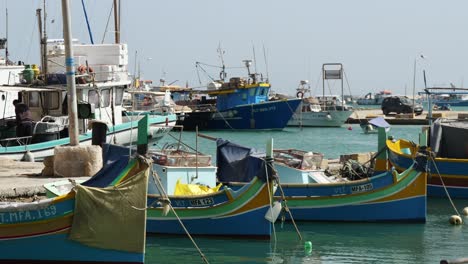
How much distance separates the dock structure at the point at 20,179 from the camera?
60.3 ft

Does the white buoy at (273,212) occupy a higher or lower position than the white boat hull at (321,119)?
higher

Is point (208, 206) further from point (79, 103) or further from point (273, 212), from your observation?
point (79, 103)

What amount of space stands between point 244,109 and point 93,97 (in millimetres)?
35891

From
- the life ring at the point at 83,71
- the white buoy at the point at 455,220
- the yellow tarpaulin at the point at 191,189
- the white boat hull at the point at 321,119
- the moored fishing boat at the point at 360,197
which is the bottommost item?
the white boat hull at the point at 321,119

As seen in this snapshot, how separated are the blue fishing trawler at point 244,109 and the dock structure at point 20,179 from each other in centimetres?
4302

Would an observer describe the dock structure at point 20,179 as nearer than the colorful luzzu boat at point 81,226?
No

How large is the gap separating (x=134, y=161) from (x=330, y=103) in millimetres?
66301

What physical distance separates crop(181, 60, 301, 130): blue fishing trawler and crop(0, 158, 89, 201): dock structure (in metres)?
43.0

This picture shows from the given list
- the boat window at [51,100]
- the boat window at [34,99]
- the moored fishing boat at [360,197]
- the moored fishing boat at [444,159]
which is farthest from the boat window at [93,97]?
the moored fishing boat at [360,197]

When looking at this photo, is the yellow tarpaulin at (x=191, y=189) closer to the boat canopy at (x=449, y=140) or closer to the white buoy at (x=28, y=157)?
the boat canopy at (x=449, y=140)

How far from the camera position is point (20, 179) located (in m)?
20.4

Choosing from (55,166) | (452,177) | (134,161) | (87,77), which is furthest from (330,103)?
(134,161)

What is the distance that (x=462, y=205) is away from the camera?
78.1ft

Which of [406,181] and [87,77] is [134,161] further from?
[87,77]
